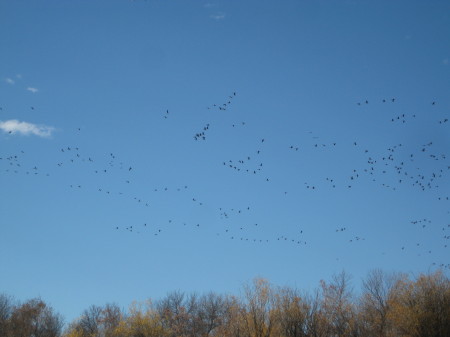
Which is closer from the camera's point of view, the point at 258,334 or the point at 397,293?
the point at 258,334

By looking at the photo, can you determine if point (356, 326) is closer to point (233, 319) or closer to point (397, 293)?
point (397, 293)

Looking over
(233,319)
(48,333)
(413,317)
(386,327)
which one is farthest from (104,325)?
(413,317)

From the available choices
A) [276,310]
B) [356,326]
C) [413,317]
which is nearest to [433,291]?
[413,317]

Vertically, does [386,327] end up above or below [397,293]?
below

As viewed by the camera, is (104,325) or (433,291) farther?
(104,325)

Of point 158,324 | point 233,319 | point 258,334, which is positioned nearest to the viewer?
point 258,334

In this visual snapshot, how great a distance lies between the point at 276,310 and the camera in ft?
137

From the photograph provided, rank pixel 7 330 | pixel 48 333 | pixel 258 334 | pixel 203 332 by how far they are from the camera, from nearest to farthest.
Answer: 1. pixel 258 334
2. pixel 7 330
3. pixel 48 333
4. pixel 203 332

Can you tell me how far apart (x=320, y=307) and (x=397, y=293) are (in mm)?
8853

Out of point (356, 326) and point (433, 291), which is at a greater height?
point (433, 291)

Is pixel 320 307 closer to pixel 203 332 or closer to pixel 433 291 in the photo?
pixel 433 291

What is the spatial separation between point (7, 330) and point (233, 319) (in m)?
33.2

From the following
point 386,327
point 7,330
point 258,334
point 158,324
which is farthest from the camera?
point 7,330

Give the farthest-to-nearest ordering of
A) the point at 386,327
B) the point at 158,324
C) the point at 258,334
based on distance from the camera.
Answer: the point at 158,324 → the point at 386,327 → the point at 258,334
